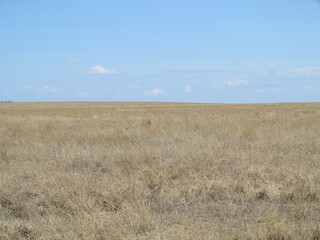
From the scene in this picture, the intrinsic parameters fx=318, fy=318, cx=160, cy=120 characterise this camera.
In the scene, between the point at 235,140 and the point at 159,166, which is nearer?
the point at 159,166

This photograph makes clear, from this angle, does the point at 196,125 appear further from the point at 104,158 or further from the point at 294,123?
the point at 104,158

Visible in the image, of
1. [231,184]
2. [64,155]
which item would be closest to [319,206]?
[231,184]

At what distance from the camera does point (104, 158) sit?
24.7 ft

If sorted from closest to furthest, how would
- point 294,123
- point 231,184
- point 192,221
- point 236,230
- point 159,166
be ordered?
point 236,230 → point 192,221 → point 231,184 → point 159,166 → point 294,123

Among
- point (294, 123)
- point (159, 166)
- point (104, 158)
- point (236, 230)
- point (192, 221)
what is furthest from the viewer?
point (294, 123)

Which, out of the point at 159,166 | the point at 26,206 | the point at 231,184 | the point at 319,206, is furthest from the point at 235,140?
the point at 26,206

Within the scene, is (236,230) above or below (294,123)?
below

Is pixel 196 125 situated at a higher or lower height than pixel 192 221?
higher

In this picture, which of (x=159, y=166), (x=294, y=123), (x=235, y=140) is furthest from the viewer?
(x=294, y=123)

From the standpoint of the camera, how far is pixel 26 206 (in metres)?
4.44

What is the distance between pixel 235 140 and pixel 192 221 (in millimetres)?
5953

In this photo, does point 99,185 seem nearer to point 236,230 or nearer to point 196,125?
point 236,230

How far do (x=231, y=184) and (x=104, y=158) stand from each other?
11.4 feet

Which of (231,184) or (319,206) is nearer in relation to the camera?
(319,206)
